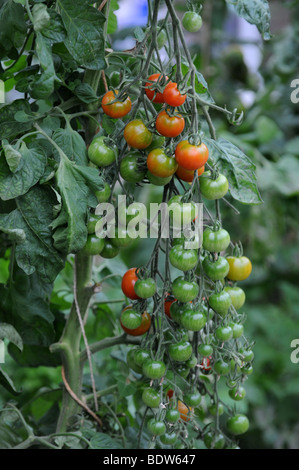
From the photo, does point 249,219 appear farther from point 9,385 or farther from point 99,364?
point 9,385

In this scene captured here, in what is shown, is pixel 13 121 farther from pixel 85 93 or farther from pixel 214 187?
pixel 214 187

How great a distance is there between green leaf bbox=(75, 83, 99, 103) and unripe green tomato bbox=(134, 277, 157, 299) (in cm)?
26

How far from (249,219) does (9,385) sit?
1.45 meters

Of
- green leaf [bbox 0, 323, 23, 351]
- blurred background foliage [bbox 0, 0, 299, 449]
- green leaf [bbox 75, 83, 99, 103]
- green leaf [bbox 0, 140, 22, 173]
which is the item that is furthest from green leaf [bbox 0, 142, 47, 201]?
blurred background foliage [bbox 0, 0, 299, 449]

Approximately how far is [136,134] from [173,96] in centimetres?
7

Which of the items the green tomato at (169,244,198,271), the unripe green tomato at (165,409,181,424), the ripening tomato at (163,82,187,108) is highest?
the ripening tomato at (163,82,187,108)

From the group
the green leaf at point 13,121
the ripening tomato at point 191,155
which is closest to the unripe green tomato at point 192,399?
the ripening tomato at point 191,155

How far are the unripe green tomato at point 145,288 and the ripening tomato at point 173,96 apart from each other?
226 mm

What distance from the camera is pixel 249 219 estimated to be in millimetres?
2084

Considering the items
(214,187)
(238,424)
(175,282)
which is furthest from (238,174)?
(238,424)

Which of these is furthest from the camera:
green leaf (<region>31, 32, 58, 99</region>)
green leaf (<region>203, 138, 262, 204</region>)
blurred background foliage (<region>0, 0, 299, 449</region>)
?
blurred background foliage (<region>0, 0, 299, 449</region>)

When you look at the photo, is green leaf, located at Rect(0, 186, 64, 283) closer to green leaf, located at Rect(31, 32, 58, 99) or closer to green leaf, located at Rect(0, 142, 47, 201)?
green leaf, located at Rect(0, 142, 47, 201)

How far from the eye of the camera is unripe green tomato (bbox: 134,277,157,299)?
27.2 inches

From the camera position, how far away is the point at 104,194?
0.70m
